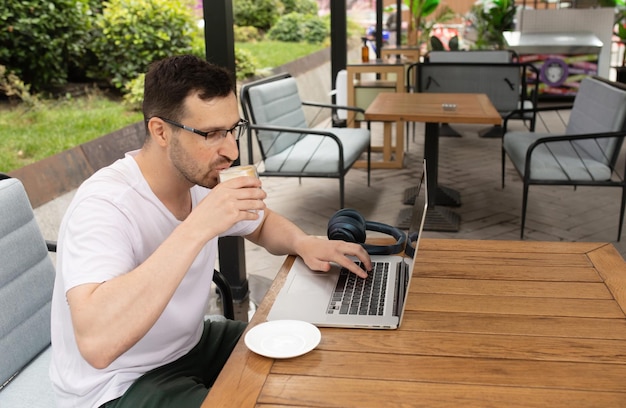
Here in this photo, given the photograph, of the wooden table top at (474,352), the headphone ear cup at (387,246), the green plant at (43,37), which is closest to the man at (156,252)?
the headphone ear cup at (387,246)

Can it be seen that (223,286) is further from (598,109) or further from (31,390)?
(598,109)

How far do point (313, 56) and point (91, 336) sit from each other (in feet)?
33.4

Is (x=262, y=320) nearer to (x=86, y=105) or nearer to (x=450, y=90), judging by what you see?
(x=450, y=90)

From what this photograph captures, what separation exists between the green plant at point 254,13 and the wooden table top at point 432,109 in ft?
31.0

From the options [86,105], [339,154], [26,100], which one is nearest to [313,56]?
[86,105]

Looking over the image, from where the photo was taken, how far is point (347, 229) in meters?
1.92

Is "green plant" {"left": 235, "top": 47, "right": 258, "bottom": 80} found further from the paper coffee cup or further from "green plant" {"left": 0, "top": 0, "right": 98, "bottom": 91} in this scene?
the paper coffee cup

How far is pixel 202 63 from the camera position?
64.8 inches

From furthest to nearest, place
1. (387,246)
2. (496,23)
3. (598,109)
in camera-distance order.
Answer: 1. (496,23)
2. (598,109)
3. (387,246)

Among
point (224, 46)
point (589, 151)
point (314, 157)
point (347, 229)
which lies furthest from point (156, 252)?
point (589, 151)

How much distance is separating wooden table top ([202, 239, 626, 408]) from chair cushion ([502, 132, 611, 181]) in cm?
251

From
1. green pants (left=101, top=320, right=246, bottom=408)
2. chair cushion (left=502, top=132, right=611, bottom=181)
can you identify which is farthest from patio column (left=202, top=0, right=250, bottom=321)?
chair cushion (left=502, top=132, right=611, bottom=181)

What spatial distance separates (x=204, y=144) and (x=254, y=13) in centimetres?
1341

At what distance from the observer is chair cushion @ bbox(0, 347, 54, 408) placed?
5.87 feet
